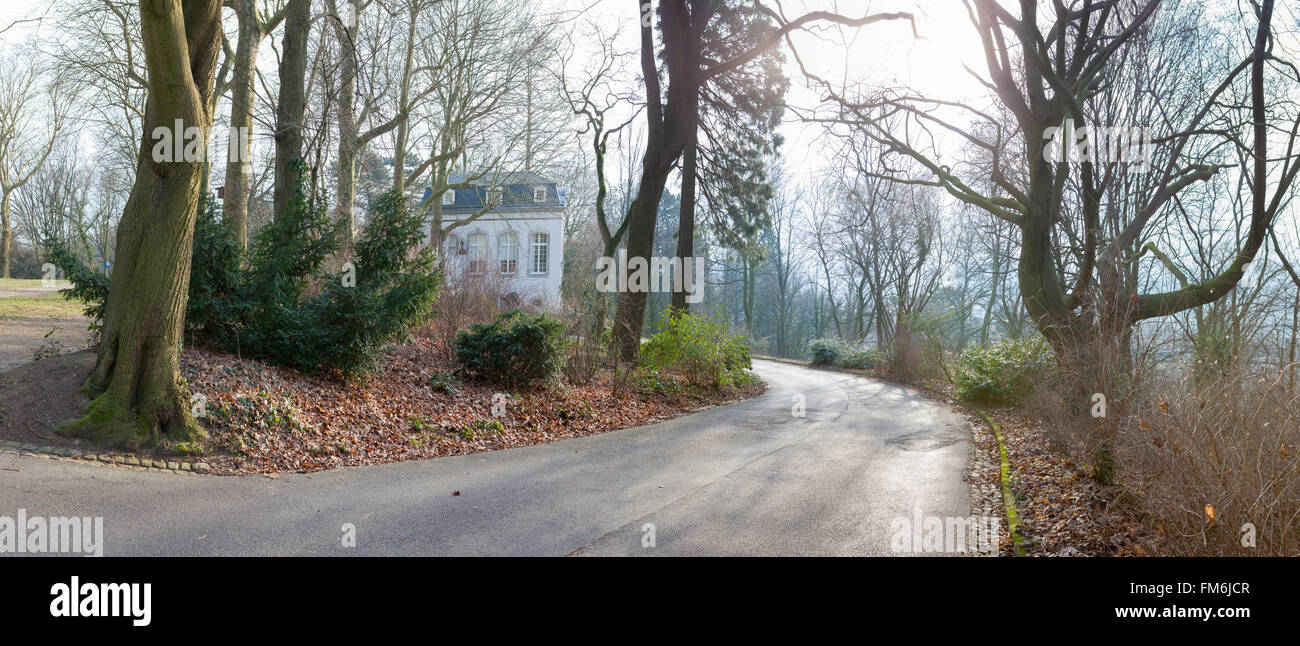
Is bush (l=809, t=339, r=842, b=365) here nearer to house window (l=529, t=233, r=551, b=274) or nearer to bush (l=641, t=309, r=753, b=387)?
house window (l=529, t=233, r=551, b=274)

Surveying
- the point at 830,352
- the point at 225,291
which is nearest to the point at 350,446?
the point at 225,291

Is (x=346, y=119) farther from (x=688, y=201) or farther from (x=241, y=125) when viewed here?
(x=688, y=201)

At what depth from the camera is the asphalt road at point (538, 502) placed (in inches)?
207

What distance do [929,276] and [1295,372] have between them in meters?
32.7

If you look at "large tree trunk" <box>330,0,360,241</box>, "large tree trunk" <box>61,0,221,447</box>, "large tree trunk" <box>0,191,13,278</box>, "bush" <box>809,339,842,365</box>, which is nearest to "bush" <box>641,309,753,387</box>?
"large tree trunk" <box>330,0,360,241</box>

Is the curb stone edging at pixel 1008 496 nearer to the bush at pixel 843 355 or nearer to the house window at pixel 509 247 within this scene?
the bush at pixel 843 355

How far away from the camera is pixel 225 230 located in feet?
31.7

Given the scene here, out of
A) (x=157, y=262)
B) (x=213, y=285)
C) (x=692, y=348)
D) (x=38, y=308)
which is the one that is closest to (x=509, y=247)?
(x=38, y=308)

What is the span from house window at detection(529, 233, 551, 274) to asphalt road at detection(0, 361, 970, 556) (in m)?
31.0

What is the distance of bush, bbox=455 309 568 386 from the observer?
38.9 ft

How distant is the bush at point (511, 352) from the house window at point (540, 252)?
28.4 meters

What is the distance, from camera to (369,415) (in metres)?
9.14
